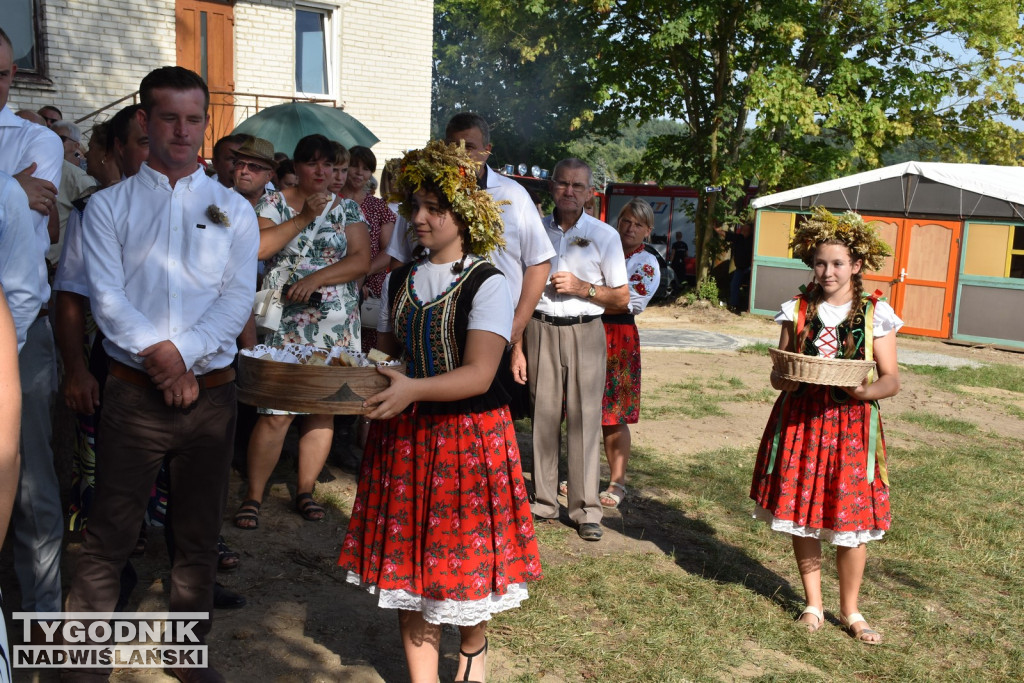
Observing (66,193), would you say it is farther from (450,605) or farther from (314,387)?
(450,605)

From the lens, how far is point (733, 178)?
18.0m

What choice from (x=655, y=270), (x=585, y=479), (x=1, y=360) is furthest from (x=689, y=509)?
(x=1, y=360)

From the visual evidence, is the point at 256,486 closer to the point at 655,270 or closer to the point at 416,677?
the point at 416,677

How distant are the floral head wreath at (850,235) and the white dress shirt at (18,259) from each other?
3.21 metres

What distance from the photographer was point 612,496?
6.14 m

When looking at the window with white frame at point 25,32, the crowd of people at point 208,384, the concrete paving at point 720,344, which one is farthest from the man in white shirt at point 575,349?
the window with white frame at point 25,32

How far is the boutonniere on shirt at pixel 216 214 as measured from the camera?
128 inches

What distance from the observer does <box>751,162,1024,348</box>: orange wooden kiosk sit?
1515cm

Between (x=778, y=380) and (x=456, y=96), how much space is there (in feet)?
148

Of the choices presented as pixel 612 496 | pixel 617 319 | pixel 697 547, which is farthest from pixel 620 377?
pixel 697 547

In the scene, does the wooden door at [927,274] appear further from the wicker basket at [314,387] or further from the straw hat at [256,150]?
the wicker basket at [314,387]

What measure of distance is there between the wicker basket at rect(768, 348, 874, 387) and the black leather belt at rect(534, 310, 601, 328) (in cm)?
165

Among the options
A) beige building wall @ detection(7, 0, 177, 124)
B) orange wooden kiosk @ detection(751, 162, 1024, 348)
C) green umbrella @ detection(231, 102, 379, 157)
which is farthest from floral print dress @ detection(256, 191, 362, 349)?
orange wooden kiosk @ detection(751, 162, 1024, 348)

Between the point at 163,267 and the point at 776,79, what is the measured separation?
52.1 ft
